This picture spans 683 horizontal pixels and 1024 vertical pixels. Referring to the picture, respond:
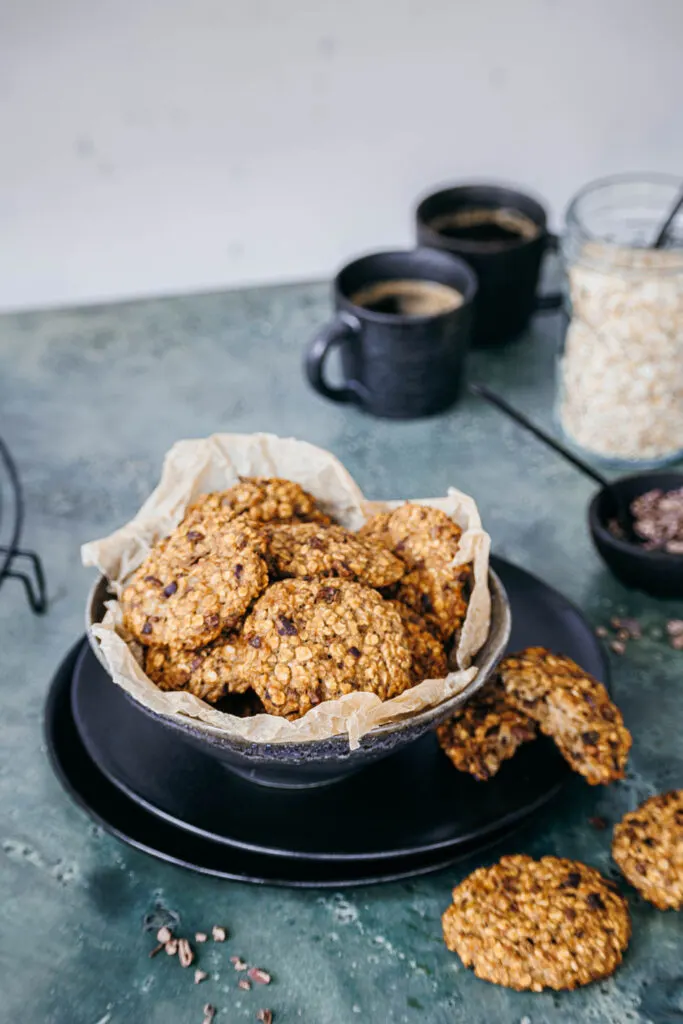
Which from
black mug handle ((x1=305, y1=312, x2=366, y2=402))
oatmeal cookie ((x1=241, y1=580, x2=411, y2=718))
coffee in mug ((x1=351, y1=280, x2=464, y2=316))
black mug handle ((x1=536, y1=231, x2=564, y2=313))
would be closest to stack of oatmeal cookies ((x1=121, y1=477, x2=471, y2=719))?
oatmeal cookie ((x1=241, y1=580, x2=411, y2=718))

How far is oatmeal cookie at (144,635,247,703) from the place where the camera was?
0.78 metres

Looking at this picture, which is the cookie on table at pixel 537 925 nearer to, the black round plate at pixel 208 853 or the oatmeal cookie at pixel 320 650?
the black round plate at pixel 208 853

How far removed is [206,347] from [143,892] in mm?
833

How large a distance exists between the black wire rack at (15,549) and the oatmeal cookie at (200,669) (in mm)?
301

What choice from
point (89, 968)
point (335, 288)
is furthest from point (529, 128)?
point (89, 968)

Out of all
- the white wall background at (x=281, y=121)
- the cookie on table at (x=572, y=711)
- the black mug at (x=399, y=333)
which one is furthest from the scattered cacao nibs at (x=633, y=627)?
the white wall background at (x=281, y=121)

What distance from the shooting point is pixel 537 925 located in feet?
2.51

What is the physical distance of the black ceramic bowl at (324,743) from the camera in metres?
0.75

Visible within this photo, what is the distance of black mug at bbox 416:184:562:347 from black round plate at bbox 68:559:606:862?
0.69 metres

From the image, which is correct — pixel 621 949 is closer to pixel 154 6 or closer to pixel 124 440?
pixel 124 440

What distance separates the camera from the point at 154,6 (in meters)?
1.36

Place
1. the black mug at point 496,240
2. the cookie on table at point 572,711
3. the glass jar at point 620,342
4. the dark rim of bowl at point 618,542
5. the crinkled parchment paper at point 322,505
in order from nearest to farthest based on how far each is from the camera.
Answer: the crinkled parchment paper at point 322,505 → the cookie on table at point 572,711 → the dark rim of bowl at point 618,542 → the glass jar at point 620,342 → the black mug at point 496,240

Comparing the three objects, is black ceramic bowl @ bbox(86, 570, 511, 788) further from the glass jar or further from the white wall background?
the white wall background

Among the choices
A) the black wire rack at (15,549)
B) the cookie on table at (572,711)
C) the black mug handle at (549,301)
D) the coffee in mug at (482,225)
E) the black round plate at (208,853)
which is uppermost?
the coffee in mug at (482,225)
